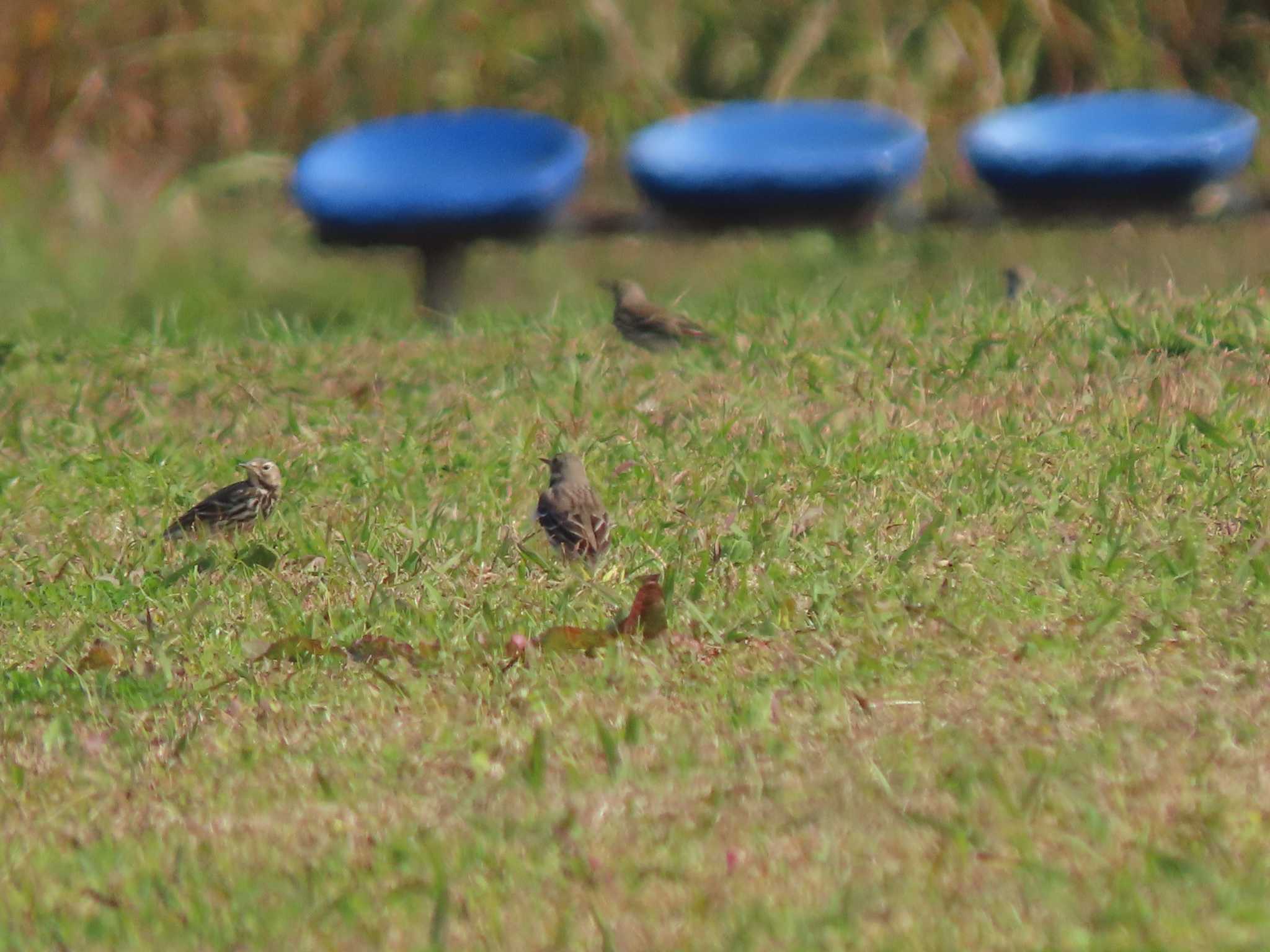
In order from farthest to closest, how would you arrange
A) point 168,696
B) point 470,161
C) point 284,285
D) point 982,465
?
point 284,285 < point 470,161 < point 982,465 < point 168,696

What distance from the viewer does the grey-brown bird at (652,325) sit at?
9688mm

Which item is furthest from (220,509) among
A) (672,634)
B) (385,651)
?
(672,634)

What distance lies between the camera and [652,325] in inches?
384

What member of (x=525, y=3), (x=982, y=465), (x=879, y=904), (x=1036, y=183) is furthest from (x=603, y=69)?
(x=879, y=904)

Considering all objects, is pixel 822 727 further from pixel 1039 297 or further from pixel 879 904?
pixel 1039 297

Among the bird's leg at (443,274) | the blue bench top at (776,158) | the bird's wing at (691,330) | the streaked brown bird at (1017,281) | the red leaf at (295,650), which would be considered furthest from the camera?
the bird's leg at (443,274)

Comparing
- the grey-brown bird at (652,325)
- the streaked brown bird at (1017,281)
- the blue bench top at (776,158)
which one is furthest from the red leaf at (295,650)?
the blue bench top at (776,158)

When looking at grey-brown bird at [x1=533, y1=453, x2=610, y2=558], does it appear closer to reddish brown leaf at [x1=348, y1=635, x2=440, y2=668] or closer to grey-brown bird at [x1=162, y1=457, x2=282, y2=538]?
reddish brown leaf at [x1=348, y1=635, x2=440, y2=668]

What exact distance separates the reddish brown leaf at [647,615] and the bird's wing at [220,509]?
178 centimetres

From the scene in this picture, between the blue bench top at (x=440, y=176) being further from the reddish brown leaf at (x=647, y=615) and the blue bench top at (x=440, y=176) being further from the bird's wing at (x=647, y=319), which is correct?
the reddish brown leaf at (x=647, y=615)

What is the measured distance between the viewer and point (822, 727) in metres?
5.72

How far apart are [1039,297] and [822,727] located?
456 centimetres

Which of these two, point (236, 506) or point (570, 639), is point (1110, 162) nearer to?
point (236, 506)

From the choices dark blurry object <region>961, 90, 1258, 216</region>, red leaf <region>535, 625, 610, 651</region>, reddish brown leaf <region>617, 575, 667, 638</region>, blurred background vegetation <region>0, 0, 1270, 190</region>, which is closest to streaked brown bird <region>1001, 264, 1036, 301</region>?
dark blurry object <region>961, 90, 1258, 216</region>
